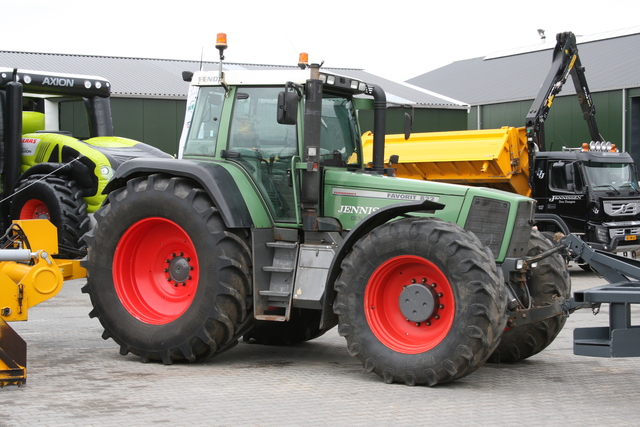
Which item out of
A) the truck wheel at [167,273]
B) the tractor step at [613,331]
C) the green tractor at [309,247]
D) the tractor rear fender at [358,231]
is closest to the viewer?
the tractor step at [613,331]

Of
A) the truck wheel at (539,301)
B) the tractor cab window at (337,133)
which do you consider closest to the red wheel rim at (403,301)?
the truck wheel at (539,301)

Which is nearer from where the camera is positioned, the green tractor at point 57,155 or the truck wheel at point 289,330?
the truck wheel at point 289,330

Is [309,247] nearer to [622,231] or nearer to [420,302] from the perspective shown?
[420,302]

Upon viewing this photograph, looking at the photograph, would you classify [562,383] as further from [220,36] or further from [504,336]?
[220,36]

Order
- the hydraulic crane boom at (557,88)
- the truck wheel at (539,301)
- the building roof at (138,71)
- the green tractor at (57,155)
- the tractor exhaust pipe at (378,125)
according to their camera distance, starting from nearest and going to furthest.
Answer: the truck wheel at (539,301) → the tractor exhaust pipe at (378,125) → the green tractor at (57,155) → the hydraulic crane boom at (557,88) → the building roof at (138,71)

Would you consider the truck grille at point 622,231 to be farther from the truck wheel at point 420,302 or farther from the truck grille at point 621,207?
the truck wheel at point 420,302

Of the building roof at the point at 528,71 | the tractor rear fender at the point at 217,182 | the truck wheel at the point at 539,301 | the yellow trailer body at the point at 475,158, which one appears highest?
the building roof at the point at 528,71

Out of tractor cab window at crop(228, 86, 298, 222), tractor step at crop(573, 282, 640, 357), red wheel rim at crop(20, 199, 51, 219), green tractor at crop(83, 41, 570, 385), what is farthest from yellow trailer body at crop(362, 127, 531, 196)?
tractor step at crop(573, 282, 640, 357)

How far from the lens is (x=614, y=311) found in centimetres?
639

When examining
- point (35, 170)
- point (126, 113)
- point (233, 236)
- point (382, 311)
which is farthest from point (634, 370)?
point (126, 113)

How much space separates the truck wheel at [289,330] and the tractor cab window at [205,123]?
74.7 inches

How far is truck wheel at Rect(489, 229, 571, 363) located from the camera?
25.8 ft

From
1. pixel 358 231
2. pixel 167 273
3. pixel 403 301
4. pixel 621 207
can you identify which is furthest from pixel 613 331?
pixel 621 207

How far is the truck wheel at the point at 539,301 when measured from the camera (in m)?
7.88
